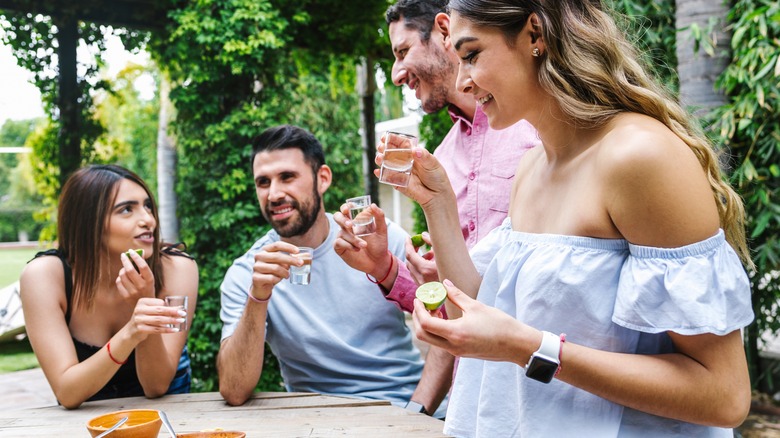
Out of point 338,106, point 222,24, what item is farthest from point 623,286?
point 338,106

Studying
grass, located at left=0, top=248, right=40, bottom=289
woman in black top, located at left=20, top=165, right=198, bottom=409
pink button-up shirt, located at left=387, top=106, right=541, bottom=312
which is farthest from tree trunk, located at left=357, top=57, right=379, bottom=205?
pink button-up shirt, located at left=387, top=106, right=541, bottom=312

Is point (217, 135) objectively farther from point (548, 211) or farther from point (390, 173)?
point (548, 211)

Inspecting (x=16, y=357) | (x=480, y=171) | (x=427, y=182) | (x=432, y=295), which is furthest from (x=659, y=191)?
(x=16, y=357)

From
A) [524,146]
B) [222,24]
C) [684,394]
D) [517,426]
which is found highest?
[222,24]

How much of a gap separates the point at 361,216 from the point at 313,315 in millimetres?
692

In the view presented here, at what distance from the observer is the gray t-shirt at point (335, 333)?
9.56 feet

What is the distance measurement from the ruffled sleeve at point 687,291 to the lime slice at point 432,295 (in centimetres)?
40

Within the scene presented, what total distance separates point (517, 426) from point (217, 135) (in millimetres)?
4688

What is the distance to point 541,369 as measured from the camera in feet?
4.31

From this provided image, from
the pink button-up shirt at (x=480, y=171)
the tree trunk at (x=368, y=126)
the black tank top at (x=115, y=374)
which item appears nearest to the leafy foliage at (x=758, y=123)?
the pink button-up shirt at (x=480, y=171)

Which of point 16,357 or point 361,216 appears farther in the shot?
point 16,357

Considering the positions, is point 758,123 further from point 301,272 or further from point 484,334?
point 484,334

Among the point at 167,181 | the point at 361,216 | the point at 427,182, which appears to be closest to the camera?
the point at 427,182

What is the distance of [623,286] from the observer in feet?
4.31
